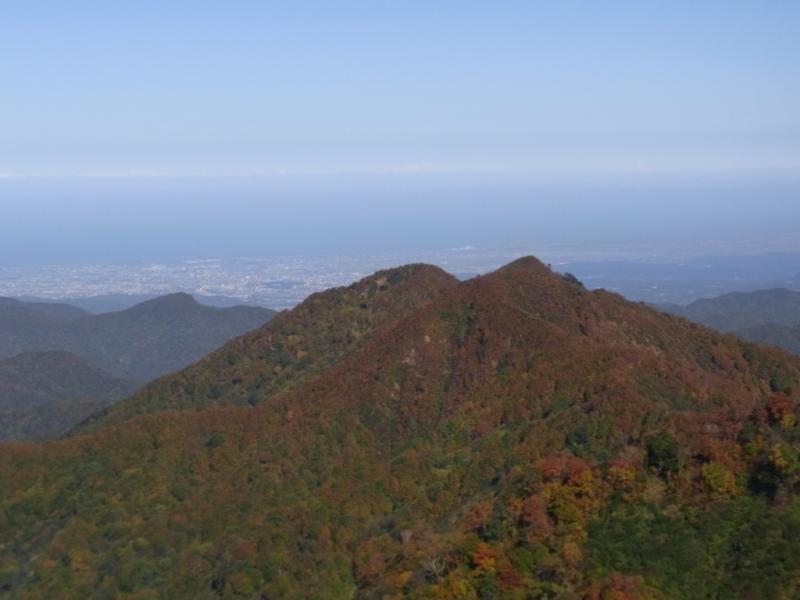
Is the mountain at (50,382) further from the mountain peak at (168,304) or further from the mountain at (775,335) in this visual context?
the mountain at (775,335)

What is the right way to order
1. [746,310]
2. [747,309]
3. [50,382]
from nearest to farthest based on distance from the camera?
[50,382], [746,310], [747,309]

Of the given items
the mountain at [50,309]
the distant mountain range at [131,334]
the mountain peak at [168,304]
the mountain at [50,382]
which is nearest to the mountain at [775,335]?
the mountain at [50,382]

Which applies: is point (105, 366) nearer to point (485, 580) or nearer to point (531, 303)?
point (531, 303)

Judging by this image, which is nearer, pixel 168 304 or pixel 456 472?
pixel 456 472

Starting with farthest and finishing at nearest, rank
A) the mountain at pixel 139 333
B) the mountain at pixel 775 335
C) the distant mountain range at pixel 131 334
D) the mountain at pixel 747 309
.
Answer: the mountain at pixel 139 333, the distant mountain range at pixel 131 334, the mountain at pixel 747 309, the mountain at pixel 775 335

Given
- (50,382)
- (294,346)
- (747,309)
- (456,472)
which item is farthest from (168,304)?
(456,472)

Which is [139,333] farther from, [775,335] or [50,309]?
[775,335]
